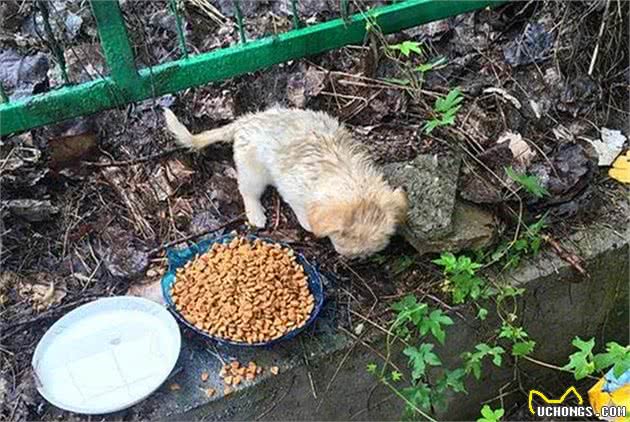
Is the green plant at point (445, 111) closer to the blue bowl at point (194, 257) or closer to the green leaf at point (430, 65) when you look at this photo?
the green leaf at point (430, 65)

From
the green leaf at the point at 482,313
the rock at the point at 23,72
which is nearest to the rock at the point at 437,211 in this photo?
the green leaf at the point at 482,313

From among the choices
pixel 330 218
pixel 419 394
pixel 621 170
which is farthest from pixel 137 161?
pixel 621 170

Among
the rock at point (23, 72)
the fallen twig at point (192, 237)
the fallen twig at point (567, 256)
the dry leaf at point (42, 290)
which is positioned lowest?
the fallen twig at point (567, 256)

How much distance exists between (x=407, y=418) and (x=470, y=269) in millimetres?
750

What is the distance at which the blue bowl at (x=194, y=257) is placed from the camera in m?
2.57

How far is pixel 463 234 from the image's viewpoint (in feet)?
9.32

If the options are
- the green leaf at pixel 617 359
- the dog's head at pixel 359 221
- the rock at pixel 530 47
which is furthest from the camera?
the rock at pixel 530 47

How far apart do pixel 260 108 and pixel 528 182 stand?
1207 mm

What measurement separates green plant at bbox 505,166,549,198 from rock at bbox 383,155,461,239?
21 centimetres

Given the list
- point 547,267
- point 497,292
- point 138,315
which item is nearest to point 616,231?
point 547,267

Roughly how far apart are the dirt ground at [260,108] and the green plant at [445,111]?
7 cm

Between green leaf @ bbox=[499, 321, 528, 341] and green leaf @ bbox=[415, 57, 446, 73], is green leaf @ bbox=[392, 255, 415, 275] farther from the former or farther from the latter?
green leaf @ bbox=[415, 57, 446, 73]

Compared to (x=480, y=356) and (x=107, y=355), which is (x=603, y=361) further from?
(x=107, y=355)

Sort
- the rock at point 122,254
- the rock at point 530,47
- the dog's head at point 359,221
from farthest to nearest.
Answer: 1. the rock at point 530,47
2. the rock at point 122,254
3. the dog's head at point 359,221
